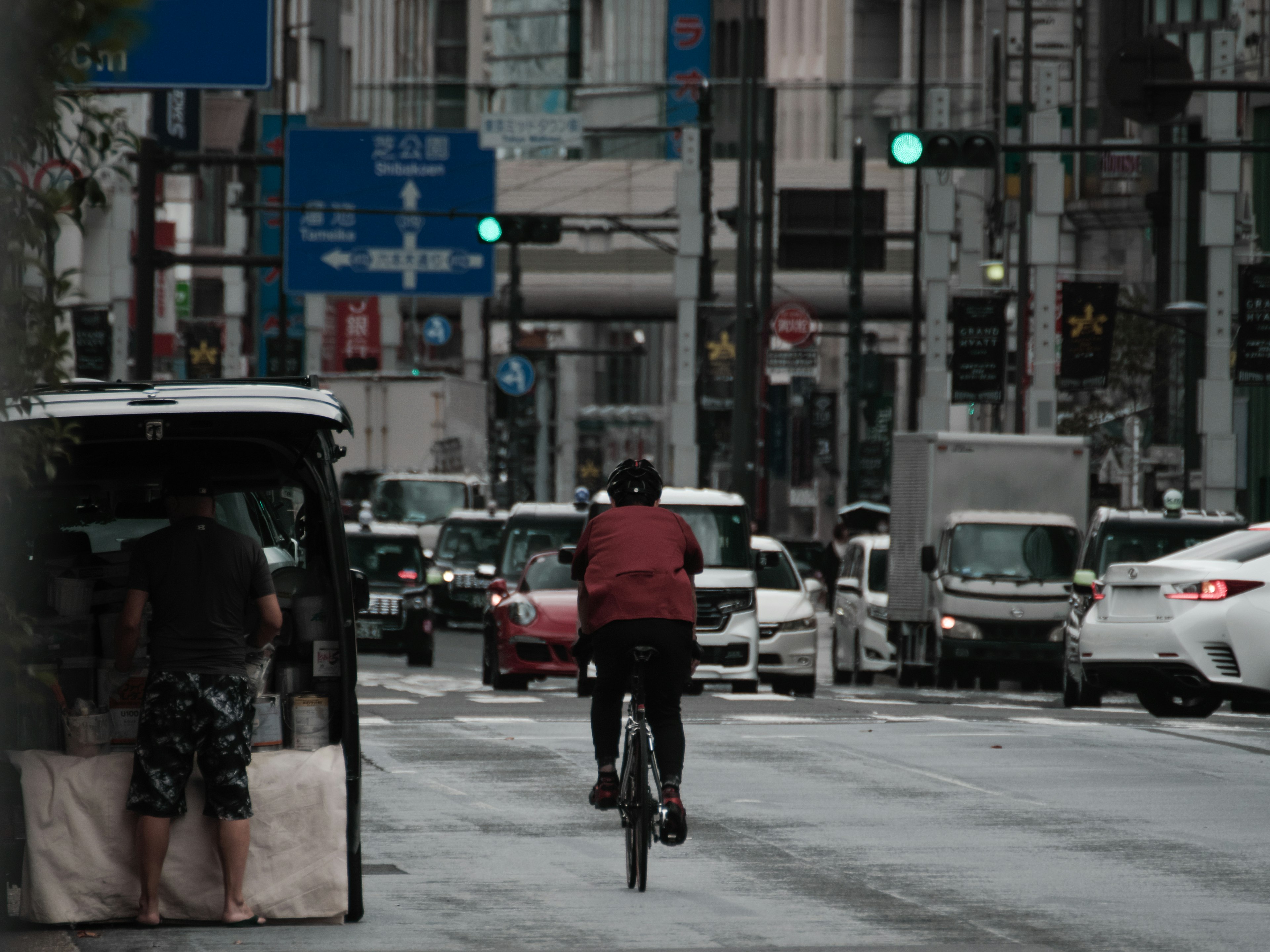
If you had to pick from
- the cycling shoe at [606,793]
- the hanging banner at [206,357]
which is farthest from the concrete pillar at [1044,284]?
the hanging banner at [206,357]

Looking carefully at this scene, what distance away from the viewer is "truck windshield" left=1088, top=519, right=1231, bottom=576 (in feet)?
83.2

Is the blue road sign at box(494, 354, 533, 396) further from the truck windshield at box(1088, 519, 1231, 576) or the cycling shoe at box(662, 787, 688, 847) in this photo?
the cycling shoe at box(662, 787, 688, 847)

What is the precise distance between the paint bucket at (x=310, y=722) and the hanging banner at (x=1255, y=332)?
76.6 feet

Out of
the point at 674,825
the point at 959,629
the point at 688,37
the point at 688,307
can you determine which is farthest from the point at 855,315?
the point at 688,37

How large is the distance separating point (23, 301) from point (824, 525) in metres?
108

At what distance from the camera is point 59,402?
887 centimetres

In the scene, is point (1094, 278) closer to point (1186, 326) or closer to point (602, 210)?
point (602, 210)

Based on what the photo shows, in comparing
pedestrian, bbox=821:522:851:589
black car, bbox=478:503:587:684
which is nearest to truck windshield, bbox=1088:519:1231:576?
black car, bbox=478:503:587:684

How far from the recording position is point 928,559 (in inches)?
1024

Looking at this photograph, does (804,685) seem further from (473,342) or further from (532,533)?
(473,342)

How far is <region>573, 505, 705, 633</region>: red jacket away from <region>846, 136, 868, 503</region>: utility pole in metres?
35.6

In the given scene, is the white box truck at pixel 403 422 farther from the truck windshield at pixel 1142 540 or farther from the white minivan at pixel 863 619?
the truck windshield at pixel 1142 540

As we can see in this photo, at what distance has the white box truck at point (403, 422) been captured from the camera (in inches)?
1919

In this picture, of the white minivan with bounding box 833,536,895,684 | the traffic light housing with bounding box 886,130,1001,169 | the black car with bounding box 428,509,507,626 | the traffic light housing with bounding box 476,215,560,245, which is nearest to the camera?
the traffic light housing with bounding box 886,130,1001,169
